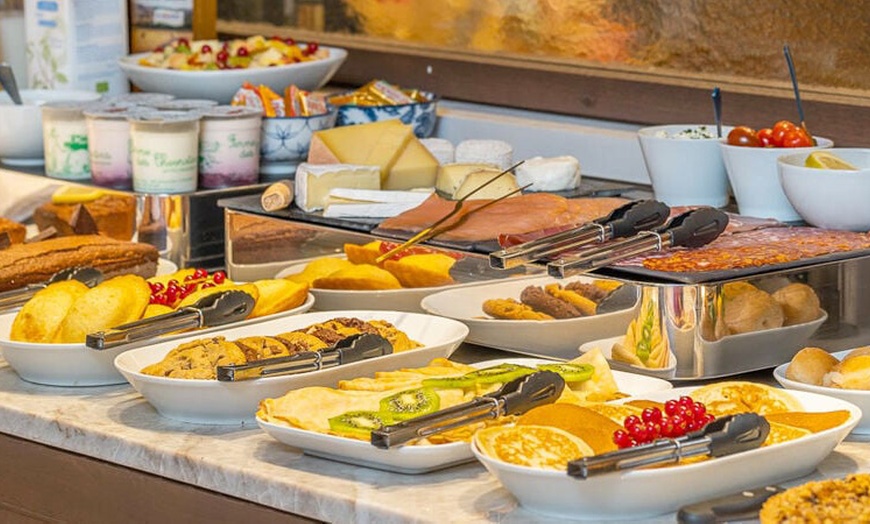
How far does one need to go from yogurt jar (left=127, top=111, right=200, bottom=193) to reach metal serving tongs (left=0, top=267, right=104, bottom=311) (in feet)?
0.97

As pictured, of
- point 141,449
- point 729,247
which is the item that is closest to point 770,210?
point 729,247

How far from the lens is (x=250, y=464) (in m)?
1.68

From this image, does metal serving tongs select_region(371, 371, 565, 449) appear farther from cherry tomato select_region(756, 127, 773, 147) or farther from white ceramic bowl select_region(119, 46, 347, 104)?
white ceramic bowl select_region(119, 46, 347, 104)

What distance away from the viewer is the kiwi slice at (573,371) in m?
1.76

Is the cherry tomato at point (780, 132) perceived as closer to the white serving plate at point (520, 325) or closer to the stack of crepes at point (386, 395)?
the white serving plate at point (520, 325)

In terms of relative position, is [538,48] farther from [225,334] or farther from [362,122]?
[225,334]

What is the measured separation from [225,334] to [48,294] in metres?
0.23

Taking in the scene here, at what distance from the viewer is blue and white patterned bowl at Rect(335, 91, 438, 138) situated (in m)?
2.83

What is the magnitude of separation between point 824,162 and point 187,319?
846 millimetres

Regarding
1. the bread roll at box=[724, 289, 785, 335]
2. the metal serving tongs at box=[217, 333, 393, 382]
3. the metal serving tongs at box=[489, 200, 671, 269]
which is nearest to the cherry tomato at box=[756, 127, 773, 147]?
the metal serving tongs at box=[489, 200, 671, 269]

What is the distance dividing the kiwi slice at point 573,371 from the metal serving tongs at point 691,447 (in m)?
0.27

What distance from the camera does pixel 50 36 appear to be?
9.91ft

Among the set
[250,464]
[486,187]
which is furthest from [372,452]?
[486,187]

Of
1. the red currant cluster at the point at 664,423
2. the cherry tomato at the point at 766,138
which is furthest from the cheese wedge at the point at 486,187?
the red currant cluster at the point at 664,423
